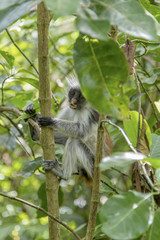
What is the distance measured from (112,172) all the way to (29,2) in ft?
13.5

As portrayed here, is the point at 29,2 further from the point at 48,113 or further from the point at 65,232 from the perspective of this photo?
the point at 65,232

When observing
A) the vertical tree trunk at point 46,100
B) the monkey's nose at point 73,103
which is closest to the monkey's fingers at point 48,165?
the vertical tree trunk at point 46,100

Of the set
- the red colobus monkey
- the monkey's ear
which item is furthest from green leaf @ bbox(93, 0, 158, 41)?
the monkey's ear

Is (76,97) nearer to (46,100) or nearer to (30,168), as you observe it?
(30,168)

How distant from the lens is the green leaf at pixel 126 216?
1515mm

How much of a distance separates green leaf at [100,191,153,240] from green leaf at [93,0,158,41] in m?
0.72

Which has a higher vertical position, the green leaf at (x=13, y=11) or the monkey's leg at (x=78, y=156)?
the green leaf at (x=13, y=11)

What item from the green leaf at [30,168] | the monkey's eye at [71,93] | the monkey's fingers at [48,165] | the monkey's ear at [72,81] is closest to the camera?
the monkey's fingers at [48,165]

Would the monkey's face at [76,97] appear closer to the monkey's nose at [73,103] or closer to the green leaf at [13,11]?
the monkey's nose at [73,103]

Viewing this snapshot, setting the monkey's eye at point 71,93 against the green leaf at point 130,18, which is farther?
the monkey's eye at point 71,93

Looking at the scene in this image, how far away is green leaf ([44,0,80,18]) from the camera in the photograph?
1185 mm

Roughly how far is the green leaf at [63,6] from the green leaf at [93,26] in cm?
19

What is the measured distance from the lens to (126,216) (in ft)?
5.16

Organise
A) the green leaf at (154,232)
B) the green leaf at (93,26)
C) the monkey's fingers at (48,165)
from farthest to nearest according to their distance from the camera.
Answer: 1. the monkey's fingers at (48,165)
2. the green leaf at (154,232)
3. the green leaf at (93,26)
